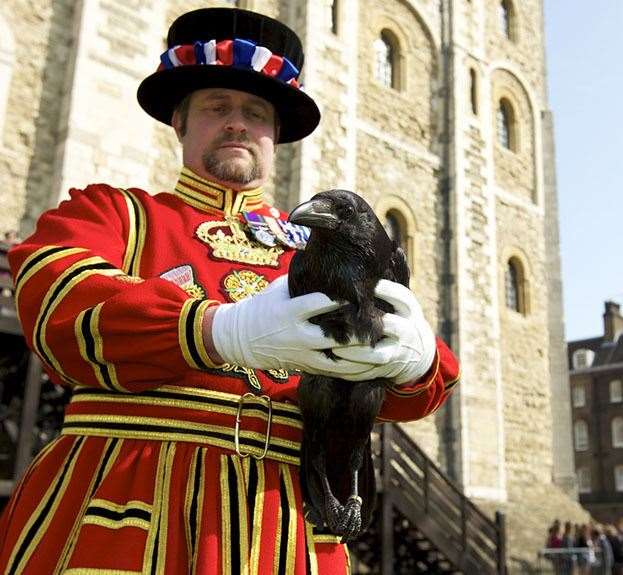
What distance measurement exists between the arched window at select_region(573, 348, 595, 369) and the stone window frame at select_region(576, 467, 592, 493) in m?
5.78

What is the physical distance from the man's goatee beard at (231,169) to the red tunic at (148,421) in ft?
0.96

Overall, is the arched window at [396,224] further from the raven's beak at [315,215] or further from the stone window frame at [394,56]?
the raven's beak at [315,215]

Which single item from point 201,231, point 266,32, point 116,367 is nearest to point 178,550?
point 116,367

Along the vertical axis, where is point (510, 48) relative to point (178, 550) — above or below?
above

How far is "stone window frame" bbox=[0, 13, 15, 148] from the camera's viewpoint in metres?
8.70

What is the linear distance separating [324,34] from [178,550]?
38.9 ft

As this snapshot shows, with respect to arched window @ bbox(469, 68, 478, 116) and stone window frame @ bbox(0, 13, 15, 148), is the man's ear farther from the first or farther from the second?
arched window @ bbox(469, 68, 478, 116)

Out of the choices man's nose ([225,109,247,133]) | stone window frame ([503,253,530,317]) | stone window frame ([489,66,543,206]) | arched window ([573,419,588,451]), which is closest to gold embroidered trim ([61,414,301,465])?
man's nose ([225,109,247,133])

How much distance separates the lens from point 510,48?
654 inches

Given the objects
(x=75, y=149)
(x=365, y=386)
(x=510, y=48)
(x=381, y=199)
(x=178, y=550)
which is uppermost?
(x=510, y=48)

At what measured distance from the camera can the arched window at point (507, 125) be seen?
53.6ft

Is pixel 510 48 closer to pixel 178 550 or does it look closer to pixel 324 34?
pixel 324 34

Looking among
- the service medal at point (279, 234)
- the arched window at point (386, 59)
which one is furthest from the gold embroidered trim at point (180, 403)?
the arched window at point (386, 59)

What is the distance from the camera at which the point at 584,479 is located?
128ft
